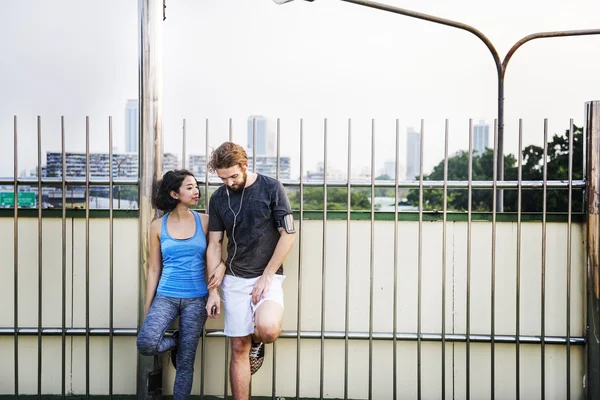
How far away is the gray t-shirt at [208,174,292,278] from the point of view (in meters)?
4.27

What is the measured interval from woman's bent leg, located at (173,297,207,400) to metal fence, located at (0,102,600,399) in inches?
14.9

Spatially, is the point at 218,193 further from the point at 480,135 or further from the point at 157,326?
the point at 480,135

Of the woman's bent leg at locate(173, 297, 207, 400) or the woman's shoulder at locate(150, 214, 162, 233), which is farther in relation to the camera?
the woman's shoulder at locate(150, 214, 162, 233)

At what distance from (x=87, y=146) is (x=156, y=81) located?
29.4 inches

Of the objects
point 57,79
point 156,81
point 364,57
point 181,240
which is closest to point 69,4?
point 57,79

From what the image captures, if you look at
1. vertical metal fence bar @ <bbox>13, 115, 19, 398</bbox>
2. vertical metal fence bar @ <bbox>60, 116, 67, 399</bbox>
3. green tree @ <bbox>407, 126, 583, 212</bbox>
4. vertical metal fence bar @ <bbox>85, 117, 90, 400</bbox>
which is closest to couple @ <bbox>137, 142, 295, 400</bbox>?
vertical metal fence bar @ <bbox>85, 117, 90, 400</bbox>

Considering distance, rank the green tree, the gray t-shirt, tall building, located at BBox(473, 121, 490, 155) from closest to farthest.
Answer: the gray t-shirt < tall building, located at BBox(473, 121, 490, 155) < the green tree

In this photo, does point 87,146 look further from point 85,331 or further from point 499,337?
point 499,337

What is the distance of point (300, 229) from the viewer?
183 inches

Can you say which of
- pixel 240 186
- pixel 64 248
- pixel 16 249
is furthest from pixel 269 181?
pixel 16 249

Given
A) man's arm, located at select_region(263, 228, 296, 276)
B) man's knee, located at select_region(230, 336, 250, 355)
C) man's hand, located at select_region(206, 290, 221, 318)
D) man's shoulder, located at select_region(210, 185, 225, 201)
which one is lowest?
man's knee, located at select_region(230, 336, 250, 355)

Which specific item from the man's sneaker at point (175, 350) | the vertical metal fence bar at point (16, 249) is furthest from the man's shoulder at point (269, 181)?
the vertical metal fence bar at point (16, 249)

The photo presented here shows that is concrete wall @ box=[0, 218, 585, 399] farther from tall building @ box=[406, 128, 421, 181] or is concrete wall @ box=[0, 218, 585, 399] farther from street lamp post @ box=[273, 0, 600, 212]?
street lamp post @ box=[273, 0, 600, 212]

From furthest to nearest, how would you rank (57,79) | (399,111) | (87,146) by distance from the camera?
(399,111)
(57,79)
(87,146)
